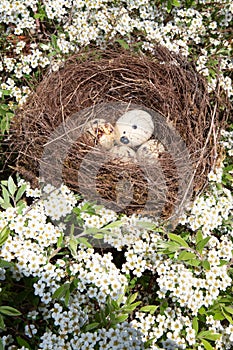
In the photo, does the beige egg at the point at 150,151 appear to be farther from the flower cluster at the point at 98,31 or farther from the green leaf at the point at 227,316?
the green leaf at the point at 227,316

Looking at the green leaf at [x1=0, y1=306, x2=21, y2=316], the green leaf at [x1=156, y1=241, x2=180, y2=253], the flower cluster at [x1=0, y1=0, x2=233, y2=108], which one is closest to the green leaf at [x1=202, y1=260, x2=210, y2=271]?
the green leaf at [x1=156, y1=241, x2=180, y2=253]

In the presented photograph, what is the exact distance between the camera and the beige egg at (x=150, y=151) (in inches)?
85.2

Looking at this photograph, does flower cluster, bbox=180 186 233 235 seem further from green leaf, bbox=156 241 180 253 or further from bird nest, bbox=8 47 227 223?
green leaf, bbox=156 241 180 253

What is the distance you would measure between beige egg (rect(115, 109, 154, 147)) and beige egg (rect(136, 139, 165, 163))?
0.04 m

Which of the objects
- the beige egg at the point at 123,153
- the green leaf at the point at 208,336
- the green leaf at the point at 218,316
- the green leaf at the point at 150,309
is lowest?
the green leaf at the point at 208,336

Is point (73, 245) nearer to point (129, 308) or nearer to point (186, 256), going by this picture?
point (129, 308)

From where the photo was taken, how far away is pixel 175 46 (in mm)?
2469

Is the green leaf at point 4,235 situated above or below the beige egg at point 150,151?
below

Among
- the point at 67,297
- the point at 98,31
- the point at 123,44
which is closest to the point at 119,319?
the point at 67,297

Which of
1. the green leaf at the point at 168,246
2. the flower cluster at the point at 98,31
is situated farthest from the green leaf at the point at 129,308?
the flower cluster at the point at 98,31

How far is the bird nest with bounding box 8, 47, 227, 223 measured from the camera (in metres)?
2.08

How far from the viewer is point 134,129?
224 cm

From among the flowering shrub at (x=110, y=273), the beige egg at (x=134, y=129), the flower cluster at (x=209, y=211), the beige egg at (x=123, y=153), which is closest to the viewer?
the flowering shrub at (x=110, y=273)

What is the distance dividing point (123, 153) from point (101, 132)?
0.15 meters
